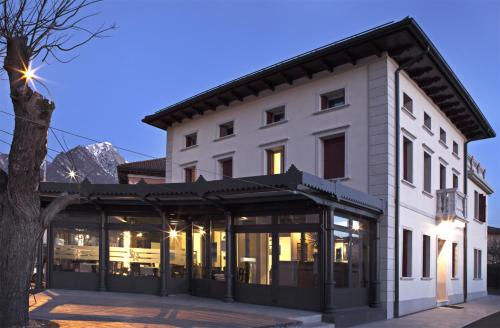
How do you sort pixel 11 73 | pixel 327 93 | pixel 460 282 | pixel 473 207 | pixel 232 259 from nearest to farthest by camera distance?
1. pixel 11 73
2. pixel 232 259
3. pixel 327 93
4. pixel 460 282
5. pixel 473 207

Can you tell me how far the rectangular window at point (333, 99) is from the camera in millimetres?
17172

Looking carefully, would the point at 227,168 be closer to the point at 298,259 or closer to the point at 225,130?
the point at 225,130

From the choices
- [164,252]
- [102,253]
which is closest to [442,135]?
[164,252]

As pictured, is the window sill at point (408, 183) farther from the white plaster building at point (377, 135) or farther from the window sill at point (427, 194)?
the window sill at point (427, 194)

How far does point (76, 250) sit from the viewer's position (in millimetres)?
16375

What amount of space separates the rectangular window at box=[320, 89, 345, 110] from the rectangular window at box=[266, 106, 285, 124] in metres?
1.87

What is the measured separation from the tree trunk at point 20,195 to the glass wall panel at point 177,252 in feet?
23.7

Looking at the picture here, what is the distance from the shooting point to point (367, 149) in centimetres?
1602

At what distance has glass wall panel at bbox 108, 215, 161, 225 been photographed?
16.3 meters

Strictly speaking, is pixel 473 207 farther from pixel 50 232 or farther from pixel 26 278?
pixel 26 278

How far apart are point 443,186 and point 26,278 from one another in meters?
16.8

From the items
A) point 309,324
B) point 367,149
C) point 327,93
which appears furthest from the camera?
point 327,93

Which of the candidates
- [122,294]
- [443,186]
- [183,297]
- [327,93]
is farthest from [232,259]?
[443,186]

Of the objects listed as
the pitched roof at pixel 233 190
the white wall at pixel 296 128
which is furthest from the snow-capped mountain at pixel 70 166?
the white wall at pixel 296 128
